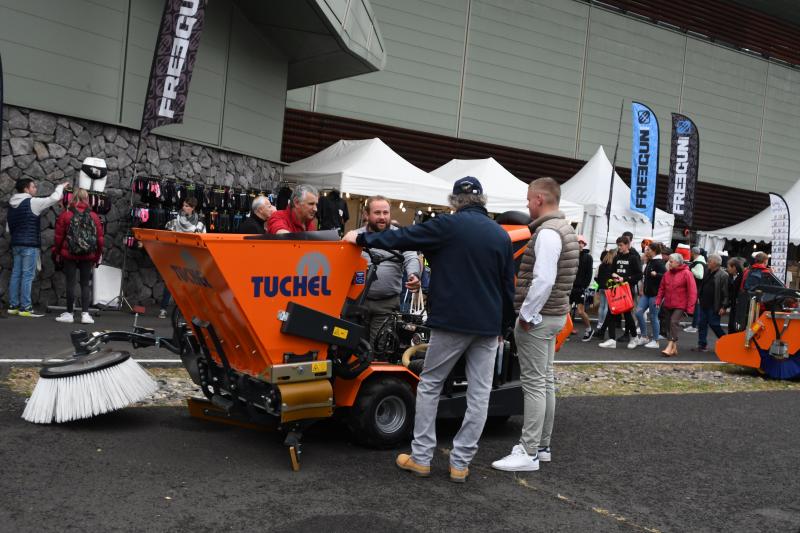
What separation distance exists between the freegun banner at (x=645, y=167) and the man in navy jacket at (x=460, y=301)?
51.9 feet

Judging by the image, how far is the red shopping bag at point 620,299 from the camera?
43.2 feet

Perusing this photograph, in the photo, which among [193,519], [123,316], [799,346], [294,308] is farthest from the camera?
[123,316]

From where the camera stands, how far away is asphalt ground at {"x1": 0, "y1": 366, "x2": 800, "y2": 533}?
4137mm

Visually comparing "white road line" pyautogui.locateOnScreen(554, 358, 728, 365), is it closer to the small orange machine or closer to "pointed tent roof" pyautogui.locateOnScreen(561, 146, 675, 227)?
the small orange machine

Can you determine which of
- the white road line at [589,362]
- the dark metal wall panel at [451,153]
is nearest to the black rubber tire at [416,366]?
the white road line at [589,362]

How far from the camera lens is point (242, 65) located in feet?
48.3

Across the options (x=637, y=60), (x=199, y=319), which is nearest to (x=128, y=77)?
(x=199, y=319)

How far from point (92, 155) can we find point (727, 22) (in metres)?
23.3

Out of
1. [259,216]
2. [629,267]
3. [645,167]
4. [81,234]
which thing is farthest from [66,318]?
[645,167]

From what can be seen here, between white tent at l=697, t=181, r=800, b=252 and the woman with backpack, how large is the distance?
785 inches

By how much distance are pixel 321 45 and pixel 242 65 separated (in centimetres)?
147

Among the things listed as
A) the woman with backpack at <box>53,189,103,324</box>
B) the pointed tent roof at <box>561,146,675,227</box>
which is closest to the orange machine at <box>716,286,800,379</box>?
the woman with backpack at <box>53,189,103,324</box>

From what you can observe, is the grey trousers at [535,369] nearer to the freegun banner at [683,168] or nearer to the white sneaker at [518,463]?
the white sneaker at [518,463]

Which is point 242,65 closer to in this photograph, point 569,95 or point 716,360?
point 716,360
